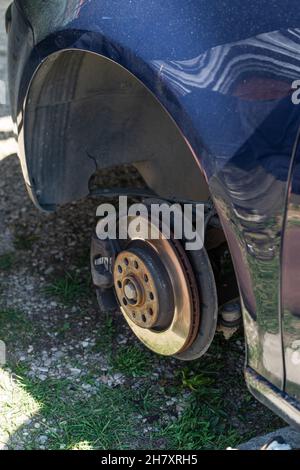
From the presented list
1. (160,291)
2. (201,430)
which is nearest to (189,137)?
(160,291)

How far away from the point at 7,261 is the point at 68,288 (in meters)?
0.32

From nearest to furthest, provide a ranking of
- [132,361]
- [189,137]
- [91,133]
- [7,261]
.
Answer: [189,137]
[91,133]
[132,361]
[7,261]

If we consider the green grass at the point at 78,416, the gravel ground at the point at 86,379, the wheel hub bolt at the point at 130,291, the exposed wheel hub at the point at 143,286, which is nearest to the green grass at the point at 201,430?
the gravel ground at the point at 86,379

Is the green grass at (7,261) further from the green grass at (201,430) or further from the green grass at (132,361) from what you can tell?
the green grass at (201,430)

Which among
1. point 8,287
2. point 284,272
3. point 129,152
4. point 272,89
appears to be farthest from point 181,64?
point 8,287

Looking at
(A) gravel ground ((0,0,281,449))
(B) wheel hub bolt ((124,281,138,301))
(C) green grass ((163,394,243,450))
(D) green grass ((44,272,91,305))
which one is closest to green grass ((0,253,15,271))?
(A) gravel ground ((0,0,281,449))

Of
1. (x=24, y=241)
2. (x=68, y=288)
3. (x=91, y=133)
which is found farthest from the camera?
(x=24, y=241)

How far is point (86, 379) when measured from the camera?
2.82 metres

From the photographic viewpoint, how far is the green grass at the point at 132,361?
2.87 meters

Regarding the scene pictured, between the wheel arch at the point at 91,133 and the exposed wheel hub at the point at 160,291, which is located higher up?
the wheel arch at the point at 91,133

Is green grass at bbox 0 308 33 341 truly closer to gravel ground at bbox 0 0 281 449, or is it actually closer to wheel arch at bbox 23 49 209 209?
gravel ground at bbox 0 0 281 449

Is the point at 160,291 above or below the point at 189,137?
below

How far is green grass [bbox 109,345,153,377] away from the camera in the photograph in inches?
113

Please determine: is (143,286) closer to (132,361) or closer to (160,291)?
(160,291)
